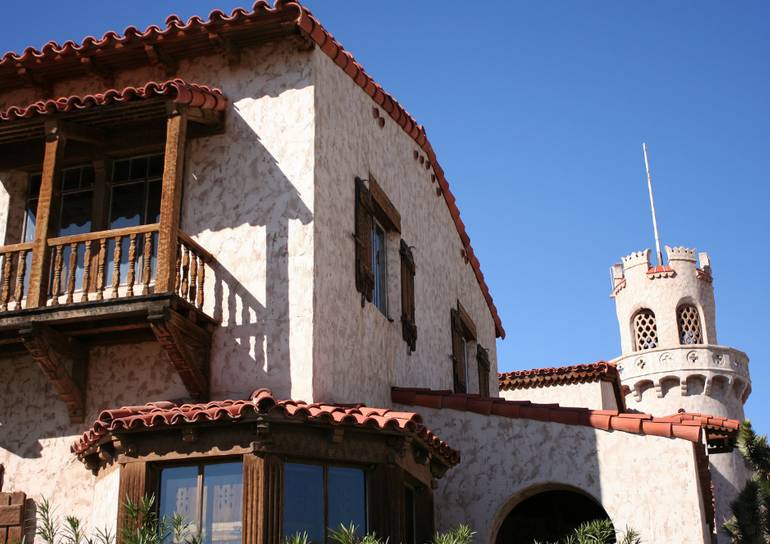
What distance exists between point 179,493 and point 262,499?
3.30 ft

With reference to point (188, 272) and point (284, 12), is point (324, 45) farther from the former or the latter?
point (188, 272)

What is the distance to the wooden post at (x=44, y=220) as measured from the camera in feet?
34.7

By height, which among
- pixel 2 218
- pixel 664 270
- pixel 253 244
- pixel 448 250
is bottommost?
pixel 253 244

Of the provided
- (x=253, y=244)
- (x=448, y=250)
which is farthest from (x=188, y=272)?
(x=448, y=250)

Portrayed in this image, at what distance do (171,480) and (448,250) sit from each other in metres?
9.16

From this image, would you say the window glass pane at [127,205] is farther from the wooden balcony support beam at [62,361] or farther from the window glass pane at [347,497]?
the window glass pane at [347,497]

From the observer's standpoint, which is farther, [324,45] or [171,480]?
[324,45]

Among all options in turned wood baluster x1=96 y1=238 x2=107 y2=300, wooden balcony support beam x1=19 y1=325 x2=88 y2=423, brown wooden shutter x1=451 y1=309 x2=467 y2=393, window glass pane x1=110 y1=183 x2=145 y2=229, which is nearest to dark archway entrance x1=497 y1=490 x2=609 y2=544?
brown wooden shutter x1=451 y1=309 x2=467 y2=393

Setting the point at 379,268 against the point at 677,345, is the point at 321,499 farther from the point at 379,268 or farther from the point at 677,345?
the point at 677,345

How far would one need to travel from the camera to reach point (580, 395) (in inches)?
918

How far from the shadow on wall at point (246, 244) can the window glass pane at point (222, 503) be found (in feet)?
4.47

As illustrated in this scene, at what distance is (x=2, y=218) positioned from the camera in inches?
498

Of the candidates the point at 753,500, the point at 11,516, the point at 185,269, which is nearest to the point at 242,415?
the point at 185,269

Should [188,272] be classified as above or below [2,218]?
below
